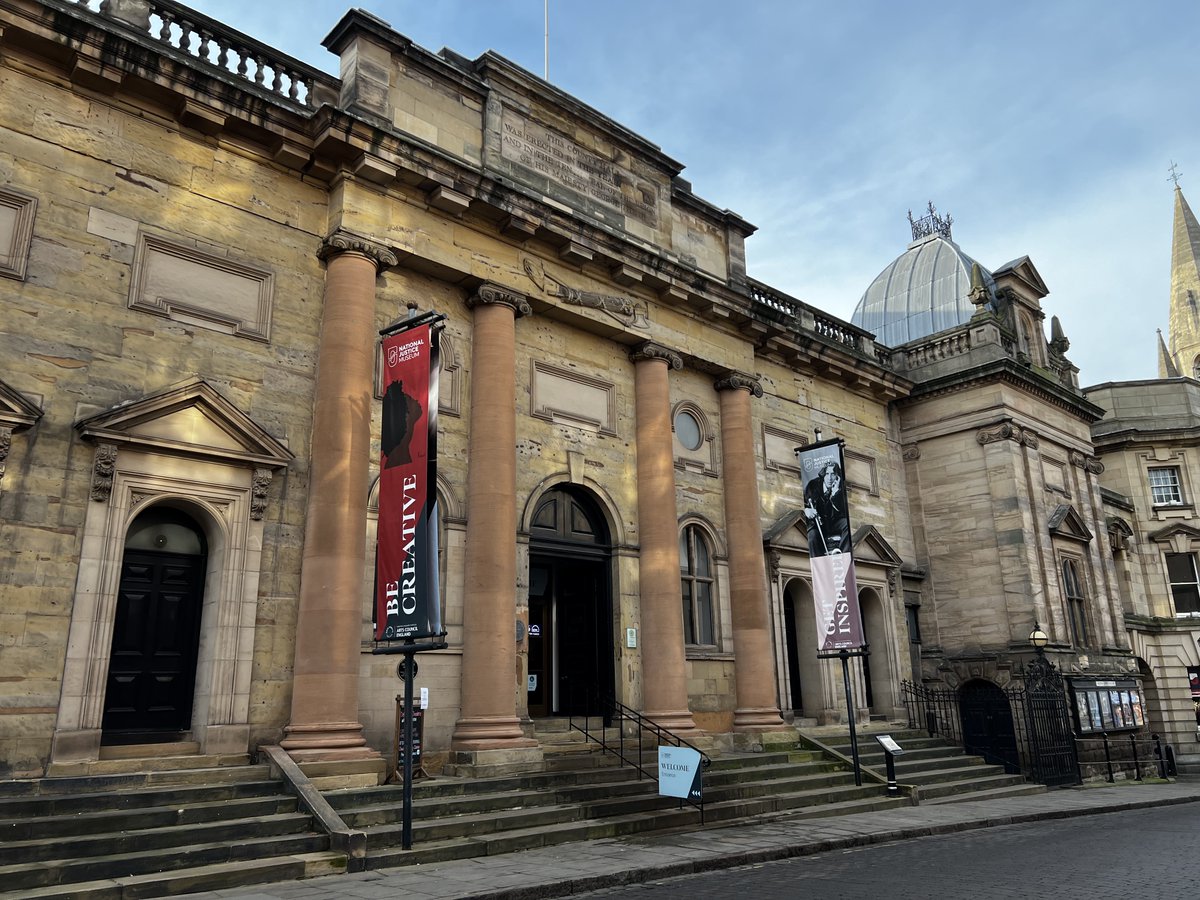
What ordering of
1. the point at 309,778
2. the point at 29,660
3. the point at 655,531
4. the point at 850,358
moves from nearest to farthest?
the point at 29,660, the point at 309,778, the point at 655,531, the point at 850,358

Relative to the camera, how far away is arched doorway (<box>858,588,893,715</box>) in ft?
74.2

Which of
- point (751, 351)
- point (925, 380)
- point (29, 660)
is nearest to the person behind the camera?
point (29, 660)

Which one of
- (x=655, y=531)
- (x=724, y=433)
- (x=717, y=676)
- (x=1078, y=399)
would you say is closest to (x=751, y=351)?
(x=724, y=433)

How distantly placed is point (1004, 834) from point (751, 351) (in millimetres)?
11274

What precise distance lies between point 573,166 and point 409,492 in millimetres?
9181

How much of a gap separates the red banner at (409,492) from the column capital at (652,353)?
22.9ft

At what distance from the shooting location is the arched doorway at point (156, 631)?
38.2ft

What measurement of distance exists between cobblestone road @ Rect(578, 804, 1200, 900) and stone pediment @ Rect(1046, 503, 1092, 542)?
12049mm

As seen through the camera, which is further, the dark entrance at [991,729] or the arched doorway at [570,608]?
the dark entrance at [991,729]

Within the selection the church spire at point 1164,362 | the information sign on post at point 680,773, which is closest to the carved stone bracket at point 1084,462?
the information sign on post at point 680,773

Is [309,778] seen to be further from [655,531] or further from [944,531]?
[944,531]

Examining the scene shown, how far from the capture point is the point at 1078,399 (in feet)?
91.5

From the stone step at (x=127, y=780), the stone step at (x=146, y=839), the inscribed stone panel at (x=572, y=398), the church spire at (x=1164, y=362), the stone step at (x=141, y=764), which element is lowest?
the stone step at (x=146, y=839)

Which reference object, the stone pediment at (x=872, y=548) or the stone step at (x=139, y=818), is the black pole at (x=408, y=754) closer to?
the stone step at (x=139, y=818)
